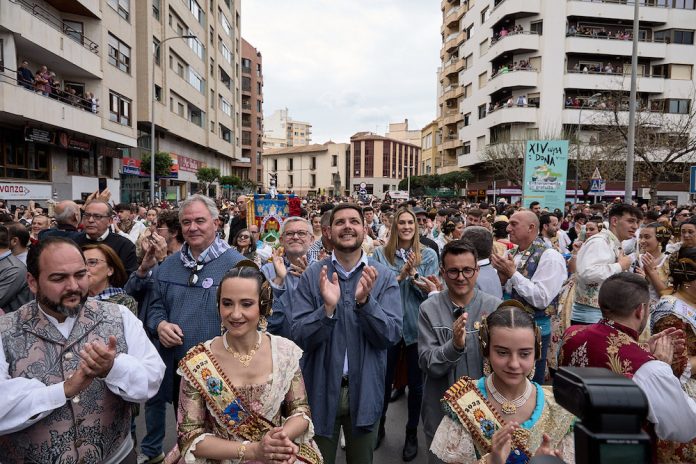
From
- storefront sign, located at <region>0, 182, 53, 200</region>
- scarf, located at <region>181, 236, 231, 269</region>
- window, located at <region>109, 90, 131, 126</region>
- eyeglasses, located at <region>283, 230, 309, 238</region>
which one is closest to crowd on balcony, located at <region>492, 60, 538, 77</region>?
window, located at <region>109, 90, 131, 126</region>

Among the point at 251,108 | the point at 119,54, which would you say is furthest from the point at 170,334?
the point at 251,108

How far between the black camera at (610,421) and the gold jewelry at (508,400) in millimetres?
1182

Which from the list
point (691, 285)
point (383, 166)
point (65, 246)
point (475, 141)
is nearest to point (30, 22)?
point (65, 246)

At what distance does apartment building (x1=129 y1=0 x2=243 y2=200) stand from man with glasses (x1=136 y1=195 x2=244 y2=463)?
19.1 meters

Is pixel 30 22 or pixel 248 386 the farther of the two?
pixel 30 22

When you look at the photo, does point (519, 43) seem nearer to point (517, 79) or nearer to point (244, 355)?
point (517, 79)

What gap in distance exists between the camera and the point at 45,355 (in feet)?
7.28

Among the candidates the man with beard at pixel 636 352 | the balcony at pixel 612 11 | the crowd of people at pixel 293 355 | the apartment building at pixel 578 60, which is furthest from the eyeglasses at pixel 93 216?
the balcony at pixel 612 11

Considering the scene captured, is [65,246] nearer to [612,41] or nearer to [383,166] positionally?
[612,41]

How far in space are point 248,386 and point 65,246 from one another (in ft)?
3.82

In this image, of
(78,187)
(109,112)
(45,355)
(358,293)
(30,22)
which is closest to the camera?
(45,355)

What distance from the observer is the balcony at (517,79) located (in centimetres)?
3766

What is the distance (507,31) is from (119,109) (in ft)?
106

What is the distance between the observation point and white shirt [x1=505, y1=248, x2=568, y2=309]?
4.10m
